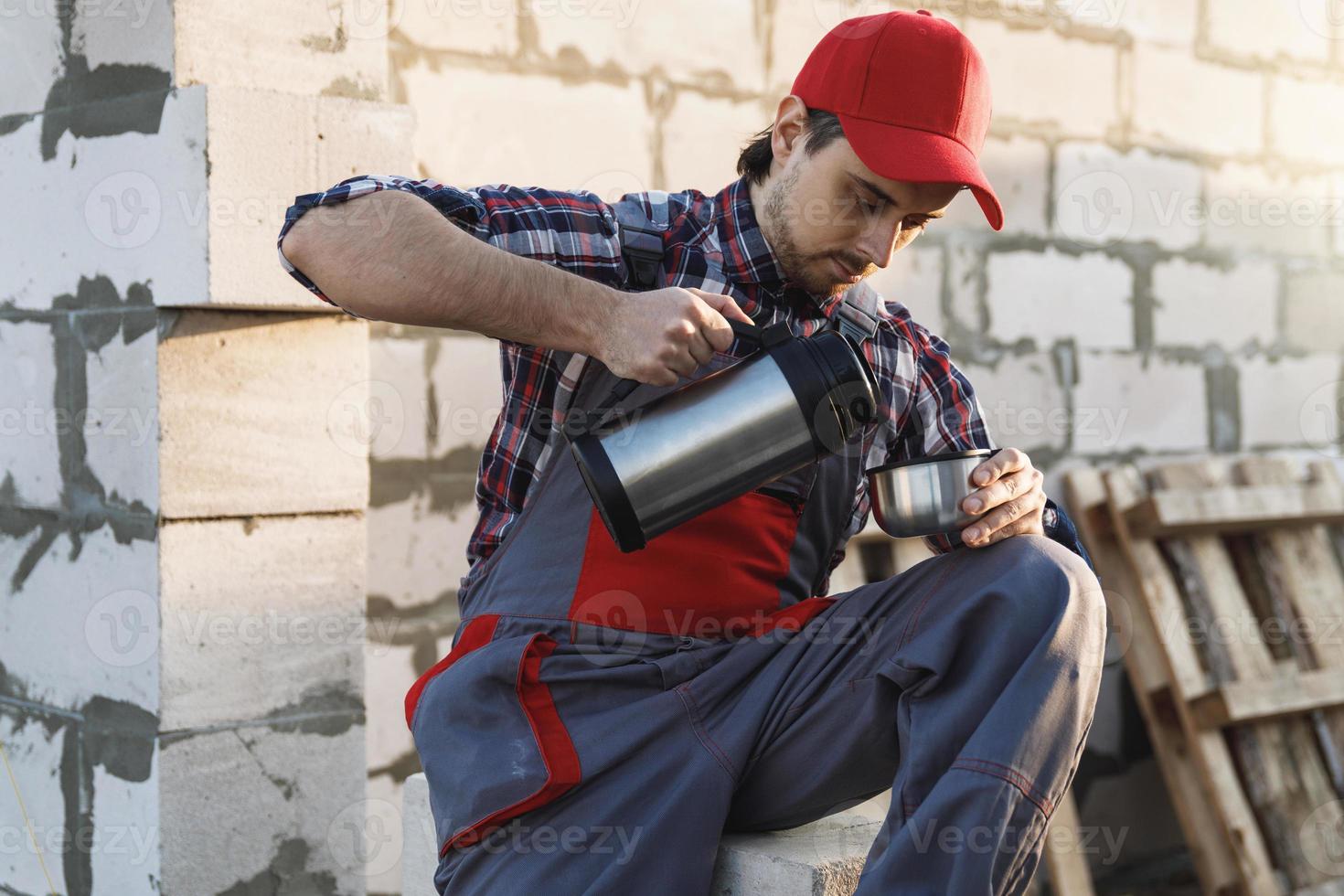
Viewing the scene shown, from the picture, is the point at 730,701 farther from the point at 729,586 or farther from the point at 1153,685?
the point at 1153,685

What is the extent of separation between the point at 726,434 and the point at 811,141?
1.85 feet

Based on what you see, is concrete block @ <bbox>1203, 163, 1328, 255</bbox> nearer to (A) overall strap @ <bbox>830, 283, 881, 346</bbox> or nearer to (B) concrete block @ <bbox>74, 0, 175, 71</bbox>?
(A) overall strap @ <bbox>830, 283, 881, 346</bbox>

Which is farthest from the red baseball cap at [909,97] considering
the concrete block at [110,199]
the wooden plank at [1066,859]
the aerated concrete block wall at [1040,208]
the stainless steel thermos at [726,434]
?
the wooden plank at [1066,859]

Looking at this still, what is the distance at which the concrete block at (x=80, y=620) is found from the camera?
8.05 ft

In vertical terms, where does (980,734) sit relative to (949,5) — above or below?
below

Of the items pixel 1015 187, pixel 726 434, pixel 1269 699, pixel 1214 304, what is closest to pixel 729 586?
pixel 726 434

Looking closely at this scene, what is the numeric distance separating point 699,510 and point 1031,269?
2.70m

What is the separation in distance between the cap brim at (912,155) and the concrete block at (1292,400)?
308 cm

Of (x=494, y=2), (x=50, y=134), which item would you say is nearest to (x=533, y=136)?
(x=494, y=2)

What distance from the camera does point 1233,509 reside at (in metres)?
4.26

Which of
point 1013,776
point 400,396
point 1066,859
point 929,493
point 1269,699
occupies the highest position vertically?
point 400,396

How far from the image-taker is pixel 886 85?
6.68 ft

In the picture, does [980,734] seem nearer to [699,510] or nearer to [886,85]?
[699,510]

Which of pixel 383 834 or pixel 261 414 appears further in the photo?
pixel 383 834
